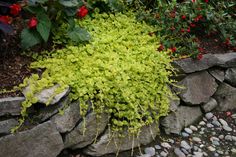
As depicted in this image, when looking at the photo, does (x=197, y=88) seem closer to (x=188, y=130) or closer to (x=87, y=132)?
(x=188, y=130)

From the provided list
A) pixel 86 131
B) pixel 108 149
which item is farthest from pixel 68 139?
pixel 108 149

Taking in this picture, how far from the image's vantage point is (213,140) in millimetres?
3561

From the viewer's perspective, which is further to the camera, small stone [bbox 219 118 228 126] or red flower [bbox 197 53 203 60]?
small stone [bbox 219 118 228 126]

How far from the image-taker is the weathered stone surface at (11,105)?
2600 millimetres

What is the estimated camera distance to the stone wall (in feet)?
8.67

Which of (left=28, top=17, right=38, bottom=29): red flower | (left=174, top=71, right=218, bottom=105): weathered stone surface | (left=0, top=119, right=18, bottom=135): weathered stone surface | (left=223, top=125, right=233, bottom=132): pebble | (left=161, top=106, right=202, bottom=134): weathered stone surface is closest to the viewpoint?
(left=0, top=119, right=18, bottom=135): weathered stone surface

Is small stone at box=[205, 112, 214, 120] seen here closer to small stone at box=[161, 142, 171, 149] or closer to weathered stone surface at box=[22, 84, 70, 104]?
small stone at box=[161, 142, 171, 149]

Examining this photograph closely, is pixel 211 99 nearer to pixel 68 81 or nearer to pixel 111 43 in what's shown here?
pixel 111 43

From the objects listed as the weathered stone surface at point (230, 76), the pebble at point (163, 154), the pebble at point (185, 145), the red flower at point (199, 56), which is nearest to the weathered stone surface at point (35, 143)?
the pebble at point (163, 154)

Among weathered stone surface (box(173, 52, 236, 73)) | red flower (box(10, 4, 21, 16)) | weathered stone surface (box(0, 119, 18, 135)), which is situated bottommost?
weathered stone surface (box(0, 119, 18, 135))

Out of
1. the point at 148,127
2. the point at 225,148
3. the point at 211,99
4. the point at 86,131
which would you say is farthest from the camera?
the point at 211,99

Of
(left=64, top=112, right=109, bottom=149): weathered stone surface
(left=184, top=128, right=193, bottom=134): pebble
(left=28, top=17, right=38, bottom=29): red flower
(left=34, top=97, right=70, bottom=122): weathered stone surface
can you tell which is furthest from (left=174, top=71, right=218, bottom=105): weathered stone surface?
(left=28, top=17, right=38, bottom=29): red flower

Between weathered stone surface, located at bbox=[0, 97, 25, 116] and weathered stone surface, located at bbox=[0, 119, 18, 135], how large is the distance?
0.05 metres

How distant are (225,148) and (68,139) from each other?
149 centimetres
